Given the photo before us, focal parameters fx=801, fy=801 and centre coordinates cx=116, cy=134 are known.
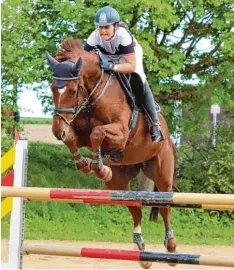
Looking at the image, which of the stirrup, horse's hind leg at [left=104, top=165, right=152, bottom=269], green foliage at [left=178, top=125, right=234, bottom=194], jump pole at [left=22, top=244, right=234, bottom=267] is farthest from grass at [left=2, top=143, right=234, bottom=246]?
jump pole at [left=22, top=244, right=234, bottom=267]

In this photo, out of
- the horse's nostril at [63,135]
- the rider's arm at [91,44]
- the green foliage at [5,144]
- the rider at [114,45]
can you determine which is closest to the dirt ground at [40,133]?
the green foliage at [5,144]

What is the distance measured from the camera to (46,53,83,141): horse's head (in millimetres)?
6164

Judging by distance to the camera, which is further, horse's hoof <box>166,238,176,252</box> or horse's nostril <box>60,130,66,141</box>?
horse's hoof <box>166,238,176,252</box>

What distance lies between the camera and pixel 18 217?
250 inches

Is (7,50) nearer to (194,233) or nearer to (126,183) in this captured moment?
(194,233)

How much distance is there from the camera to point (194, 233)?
523 inches

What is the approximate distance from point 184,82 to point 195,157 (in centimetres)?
159

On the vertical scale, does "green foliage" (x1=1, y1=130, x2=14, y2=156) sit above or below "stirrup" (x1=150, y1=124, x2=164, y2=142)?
below

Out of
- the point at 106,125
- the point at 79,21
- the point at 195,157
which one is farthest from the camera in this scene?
the point at 195,157

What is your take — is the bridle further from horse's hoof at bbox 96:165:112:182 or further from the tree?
the tree

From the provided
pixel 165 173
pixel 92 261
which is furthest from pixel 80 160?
pixel 92 261

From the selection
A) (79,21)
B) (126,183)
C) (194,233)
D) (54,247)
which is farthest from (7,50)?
(54,247)

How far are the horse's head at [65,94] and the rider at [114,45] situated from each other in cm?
37

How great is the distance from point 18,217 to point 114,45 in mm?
1609
